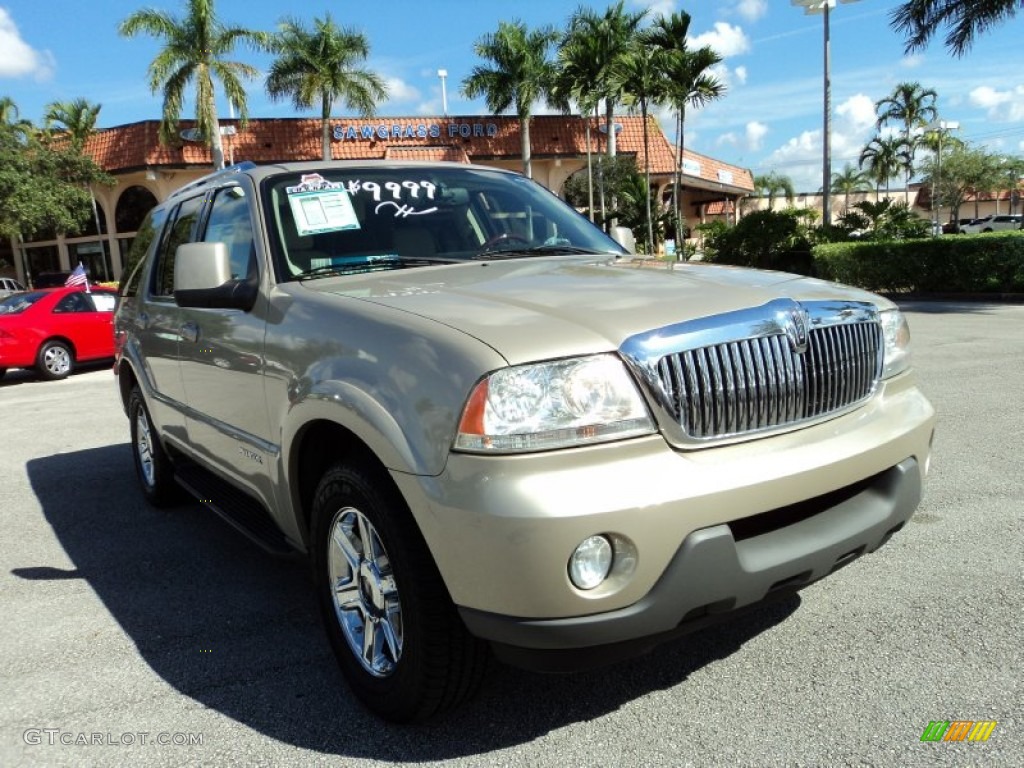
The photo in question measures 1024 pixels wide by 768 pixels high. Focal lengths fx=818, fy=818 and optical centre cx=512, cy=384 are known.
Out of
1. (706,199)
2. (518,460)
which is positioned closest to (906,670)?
(518,460)

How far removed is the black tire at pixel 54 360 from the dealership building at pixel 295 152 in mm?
19914

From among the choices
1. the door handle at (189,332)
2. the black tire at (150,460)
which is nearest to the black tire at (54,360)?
the black tire at (150,460)

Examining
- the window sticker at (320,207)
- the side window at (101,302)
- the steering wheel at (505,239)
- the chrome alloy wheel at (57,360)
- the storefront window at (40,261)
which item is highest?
the storefront window at (40,261)

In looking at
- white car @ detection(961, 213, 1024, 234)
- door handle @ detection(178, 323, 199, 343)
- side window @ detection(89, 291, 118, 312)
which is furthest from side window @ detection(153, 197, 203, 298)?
white car @ detection(961, 213, 1024, 234)

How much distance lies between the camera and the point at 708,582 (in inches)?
87.0

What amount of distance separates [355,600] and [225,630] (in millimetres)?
1058

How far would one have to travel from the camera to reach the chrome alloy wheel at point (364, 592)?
2586 millimetres

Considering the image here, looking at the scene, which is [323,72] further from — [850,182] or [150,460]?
[850,182]

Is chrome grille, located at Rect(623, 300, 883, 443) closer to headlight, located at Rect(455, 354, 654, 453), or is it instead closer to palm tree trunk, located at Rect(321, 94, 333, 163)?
headlight, located at Rect(455, 354, 654, 453)

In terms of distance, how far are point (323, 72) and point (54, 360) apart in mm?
21150

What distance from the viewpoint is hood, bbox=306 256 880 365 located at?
2289mm

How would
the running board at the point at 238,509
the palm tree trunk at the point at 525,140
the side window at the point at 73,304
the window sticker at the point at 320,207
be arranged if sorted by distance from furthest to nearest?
the palm tree trunk at the point at 525,140 → the side window at the point at 73,304 → the window sticker at the point at 320,207 → the running board at the point at 238,509

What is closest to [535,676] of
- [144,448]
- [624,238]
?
[624,238]

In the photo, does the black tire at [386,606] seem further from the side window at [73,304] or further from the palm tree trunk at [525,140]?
the palm tree trunk at [525,140]
